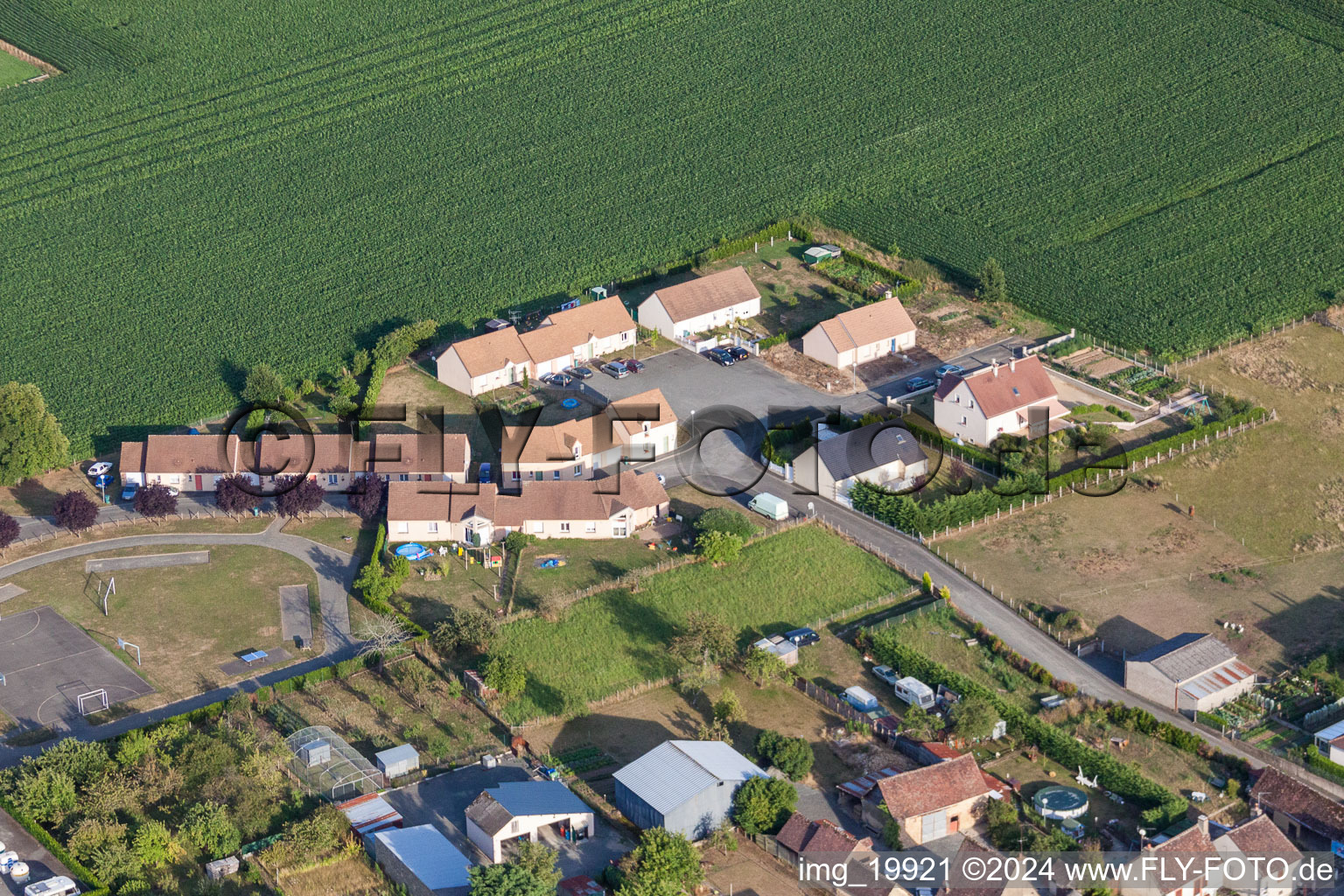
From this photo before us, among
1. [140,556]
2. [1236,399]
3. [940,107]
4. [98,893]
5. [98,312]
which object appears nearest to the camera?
[98,893]

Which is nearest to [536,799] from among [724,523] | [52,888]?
[52,888]

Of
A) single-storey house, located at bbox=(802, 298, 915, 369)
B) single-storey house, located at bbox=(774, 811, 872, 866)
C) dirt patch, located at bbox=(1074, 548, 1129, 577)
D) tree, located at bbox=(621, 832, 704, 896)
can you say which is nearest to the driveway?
tree, located at bbox=(621, 832, 704, 896)

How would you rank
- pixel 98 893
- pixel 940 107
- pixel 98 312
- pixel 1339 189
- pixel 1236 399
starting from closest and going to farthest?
pixel 98 893 < pixel 1236 399 < pixel 98 312 < pixel 1339 189 < pixel 940 107

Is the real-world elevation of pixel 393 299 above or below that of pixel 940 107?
below

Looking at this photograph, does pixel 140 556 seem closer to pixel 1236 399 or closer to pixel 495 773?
pixel 495 773

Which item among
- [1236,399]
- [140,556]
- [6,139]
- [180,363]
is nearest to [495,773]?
[140,556]

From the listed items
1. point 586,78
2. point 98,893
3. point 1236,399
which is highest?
point 586,78
